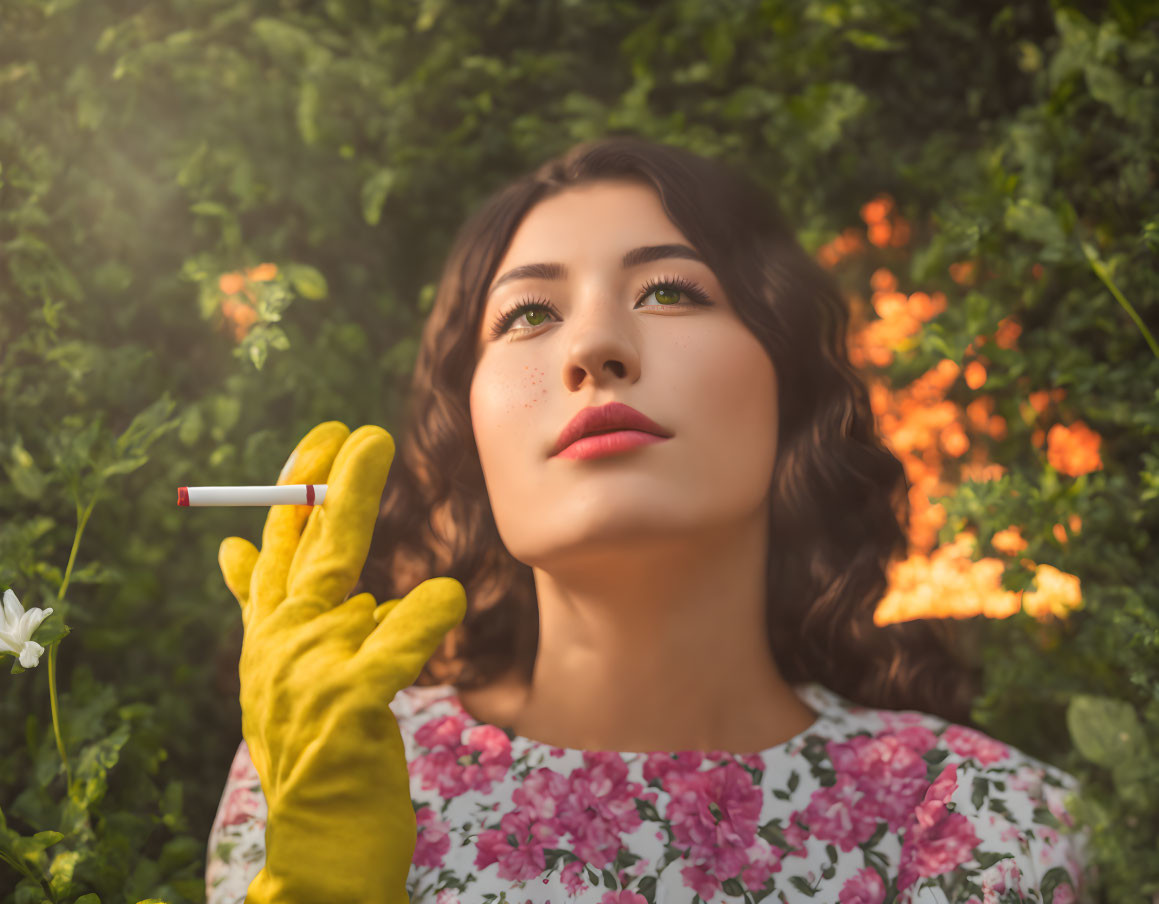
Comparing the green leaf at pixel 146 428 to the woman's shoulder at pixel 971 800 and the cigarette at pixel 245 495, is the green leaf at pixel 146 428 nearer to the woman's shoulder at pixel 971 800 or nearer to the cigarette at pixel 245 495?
the cigarette at pixel 245 495

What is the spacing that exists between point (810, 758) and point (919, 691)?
39cm

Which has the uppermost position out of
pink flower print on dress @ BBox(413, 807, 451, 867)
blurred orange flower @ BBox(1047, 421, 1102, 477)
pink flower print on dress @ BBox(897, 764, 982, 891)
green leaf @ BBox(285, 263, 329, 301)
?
green leaf @ BBox(285, 263, 329, 301)

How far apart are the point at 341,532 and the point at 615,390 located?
1.45ft

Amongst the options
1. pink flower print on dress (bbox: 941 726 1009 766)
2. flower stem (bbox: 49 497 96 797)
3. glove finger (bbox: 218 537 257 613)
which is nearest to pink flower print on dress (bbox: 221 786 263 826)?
flower stem (bbox: 49 497 96 797)

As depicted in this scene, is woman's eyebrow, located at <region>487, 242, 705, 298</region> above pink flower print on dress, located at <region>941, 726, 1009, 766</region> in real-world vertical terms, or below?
above

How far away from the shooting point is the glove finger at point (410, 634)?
1241 mm

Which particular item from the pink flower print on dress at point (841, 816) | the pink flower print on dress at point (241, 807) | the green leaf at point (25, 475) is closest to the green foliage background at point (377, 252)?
the green leaf at point (25, 475)

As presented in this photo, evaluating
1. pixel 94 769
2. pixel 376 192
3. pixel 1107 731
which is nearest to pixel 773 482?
pixel 1107 731

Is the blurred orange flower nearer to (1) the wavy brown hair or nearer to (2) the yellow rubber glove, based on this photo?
(1) the wavy brown hair

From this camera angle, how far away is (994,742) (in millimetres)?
1628

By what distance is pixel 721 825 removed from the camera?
148cm

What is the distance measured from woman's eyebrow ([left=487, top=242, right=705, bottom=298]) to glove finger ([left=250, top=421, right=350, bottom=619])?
1.29 feet

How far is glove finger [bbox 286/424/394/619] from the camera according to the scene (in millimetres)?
1317

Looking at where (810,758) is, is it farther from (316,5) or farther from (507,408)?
(316,5)
